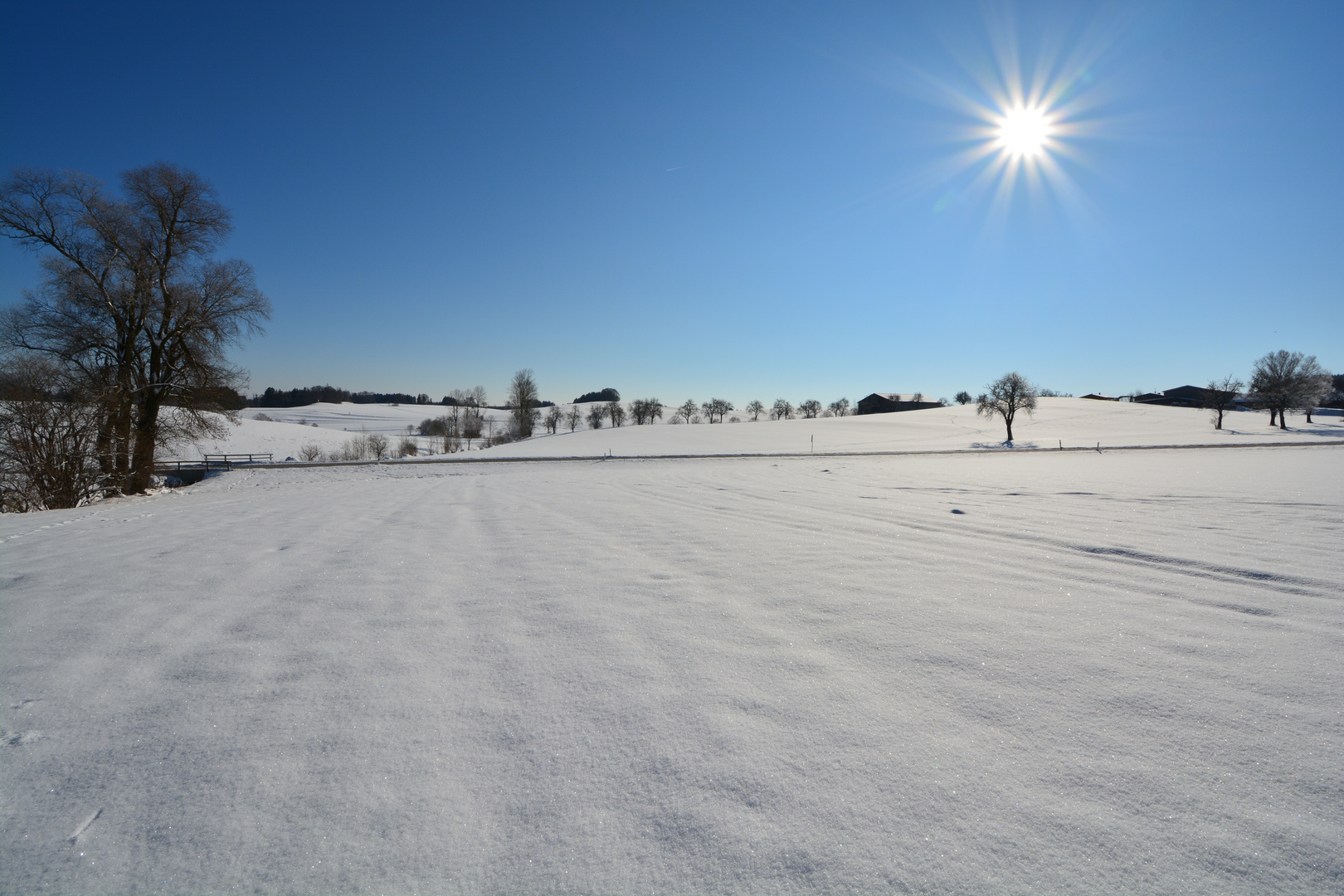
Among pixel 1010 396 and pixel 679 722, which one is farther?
pixel 1010 396

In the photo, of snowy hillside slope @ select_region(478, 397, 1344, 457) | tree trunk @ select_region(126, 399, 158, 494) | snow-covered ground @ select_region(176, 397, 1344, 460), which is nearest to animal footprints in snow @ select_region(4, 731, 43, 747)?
tree trunk @ select_region(126, 399, 158, 494)

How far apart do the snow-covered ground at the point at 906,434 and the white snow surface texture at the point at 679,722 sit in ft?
98.0

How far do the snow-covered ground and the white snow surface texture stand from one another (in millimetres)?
29874

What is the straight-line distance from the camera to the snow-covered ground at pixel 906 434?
4044 cm

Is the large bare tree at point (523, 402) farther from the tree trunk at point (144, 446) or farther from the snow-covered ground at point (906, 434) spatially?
the tree trunk at point (144, 446)

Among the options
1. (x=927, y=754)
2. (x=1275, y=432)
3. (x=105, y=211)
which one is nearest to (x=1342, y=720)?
(x=927, y=754)

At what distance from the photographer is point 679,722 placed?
7.39ft

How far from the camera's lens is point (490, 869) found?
1549 mm

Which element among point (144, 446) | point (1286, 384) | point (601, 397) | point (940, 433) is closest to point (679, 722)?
point (144, 446)

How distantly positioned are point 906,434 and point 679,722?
5592 cm

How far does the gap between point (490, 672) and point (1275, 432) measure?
70783 mm

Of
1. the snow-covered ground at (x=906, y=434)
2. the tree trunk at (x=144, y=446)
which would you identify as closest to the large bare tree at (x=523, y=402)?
the snow-covered ground at (x=906, y=434)

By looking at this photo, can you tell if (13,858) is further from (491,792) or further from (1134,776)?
(1134,776)

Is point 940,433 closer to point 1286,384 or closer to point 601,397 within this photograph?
point 1286,384
